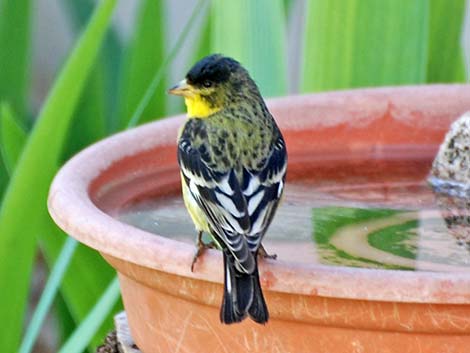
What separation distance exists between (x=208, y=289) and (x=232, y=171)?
0.88ft

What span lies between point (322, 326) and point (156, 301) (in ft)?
0.89

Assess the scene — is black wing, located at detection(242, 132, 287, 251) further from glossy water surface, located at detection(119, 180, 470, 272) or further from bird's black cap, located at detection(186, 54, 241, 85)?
bird's black cap, located at detection(186, 54, 241, 85)

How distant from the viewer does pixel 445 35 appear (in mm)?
2738

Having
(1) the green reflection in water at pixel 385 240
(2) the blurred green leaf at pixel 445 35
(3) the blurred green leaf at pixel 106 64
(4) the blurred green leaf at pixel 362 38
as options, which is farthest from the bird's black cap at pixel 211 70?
(3) the blurred green leaf at pixel 106 64

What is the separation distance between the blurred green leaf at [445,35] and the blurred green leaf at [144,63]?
0.63m

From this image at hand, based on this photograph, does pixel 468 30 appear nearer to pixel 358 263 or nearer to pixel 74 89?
pixel 74 89

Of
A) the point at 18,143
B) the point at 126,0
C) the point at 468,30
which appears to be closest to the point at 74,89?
the point at 18,143

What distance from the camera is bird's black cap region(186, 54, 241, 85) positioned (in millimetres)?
2102

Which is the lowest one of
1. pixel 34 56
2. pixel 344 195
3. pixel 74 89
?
pixel 34 56

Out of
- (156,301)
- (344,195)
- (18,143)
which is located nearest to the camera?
(156,301)

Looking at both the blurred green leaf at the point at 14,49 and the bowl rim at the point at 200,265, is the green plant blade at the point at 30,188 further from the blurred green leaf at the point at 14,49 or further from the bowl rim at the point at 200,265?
the blurred green leaf at the point at 14,49

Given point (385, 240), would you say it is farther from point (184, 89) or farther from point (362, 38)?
point (362, 38)

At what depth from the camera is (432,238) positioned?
195 centimetres

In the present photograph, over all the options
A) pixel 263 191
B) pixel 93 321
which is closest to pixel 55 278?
pixel 93 321
